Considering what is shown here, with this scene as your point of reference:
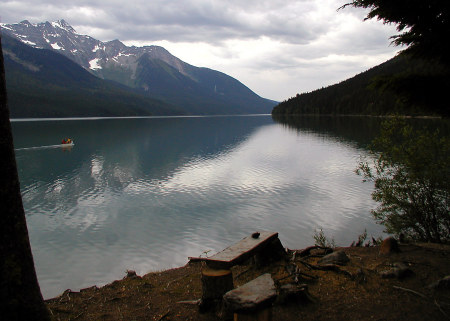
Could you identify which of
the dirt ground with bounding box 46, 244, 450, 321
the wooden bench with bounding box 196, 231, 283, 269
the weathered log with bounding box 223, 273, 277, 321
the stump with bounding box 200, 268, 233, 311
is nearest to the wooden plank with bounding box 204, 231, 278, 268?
the wooden bench with bounding box 196, 231, 283, 269

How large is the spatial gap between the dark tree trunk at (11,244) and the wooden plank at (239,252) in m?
4.34

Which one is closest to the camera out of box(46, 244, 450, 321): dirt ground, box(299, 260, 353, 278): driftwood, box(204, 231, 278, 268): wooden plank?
box(46, 244, 450, 321): dirt ground

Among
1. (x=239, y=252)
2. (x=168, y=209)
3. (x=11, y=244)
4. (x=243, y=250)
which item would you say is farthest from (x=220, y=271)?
(x=168, y=209)

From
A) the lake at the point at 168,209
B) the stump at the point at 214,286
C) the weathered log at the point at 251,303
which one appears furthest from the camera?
the lake at the point at 168,209

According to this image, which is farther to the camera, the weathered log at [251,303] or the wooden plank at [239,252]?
the wooden plank at [239,252]

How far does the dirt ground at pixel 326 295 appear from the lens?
8445mm

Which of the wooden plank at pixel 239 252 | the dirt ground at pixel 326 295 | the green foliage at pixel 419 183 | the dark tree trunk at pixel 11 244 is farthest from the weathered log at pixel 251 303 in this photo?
the green foliage at pixel 419 183

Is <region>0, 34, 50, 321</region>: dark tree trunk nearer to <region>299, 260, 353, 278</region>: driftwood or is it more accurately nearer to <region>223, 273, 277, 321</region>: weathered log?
<region>223, 273, 277, 321</region>: weathered log

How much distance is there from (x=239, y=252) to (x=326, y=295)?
2.71 meters

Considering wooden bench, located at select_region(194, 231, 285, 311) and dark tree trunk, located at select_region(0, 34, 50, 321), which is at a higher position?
dark tree trunk, located at select_region(0, 34, 50, 321)

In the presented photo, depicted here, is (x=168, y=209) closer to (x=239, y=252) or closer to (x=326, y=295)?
(x=239, y=252)

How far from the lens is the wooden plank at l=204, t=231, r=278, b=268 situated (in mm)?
9016

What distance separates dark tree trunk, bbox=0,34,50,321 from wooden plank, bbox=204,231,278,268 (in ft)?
14.3

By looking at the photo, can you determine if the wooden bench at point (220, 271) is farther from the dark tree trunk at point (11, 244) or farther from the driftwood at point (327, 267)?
the dark tree trunk at point (11, 244)
